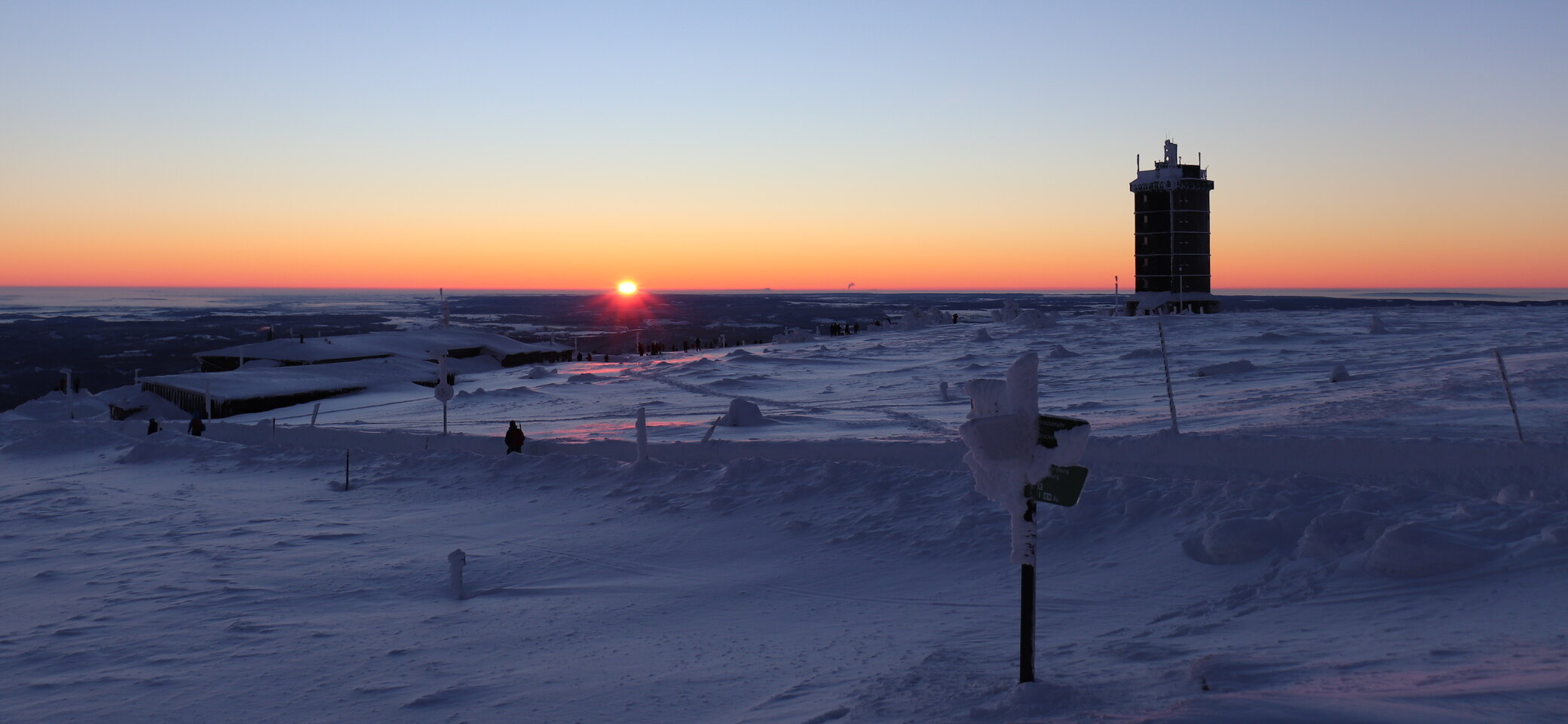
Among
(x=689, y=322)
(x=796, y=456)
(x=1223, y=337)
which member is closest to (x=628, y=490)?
(x=796, y=456)

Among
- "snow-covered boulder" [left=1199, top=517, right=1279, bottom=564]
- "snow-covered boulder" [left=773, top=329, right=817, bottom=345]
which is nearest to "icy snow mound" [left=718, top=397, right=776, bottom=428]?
"snow-covered boulder" [left=1199, top=517, right=1279, bottom=564]

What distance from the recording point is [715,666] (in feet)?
31.1

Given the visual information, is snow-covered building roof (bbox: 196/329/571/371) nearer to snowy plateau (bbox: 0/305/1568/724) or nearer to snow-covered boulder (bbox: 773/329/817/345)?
snow-covered boulder (bbox: 773/329/817/345)

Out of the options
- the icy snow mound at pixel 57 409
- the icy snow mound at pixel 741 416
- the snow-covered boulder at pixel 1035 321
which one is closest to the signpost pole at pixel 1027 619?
the icy snow mound at pixel 741 416

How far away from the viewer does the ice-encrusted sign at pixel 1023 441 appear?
663 cm

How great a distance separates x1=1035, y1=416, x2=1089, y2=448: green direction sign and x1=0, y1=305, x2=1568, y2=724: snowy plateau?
176 cm

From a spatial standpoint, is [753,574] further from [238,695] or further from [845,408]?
[845,408]

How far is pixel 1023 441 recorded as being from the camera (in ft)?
22.1

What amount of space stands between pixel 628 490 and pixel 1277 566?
36.2 ft

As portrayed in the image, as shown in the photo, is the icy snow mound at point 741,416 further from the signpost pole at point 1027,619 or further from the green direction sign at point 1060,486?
the green direction sign at point 1060,486

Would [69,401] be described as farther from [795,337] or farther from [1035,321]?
[1035,321]

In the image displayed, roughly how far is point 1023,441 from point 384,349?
61.0 metres

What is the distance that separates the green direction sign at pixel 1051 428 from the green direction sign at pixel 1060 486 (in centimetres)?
17

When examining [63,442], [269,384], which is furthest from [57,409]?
[63,442]
